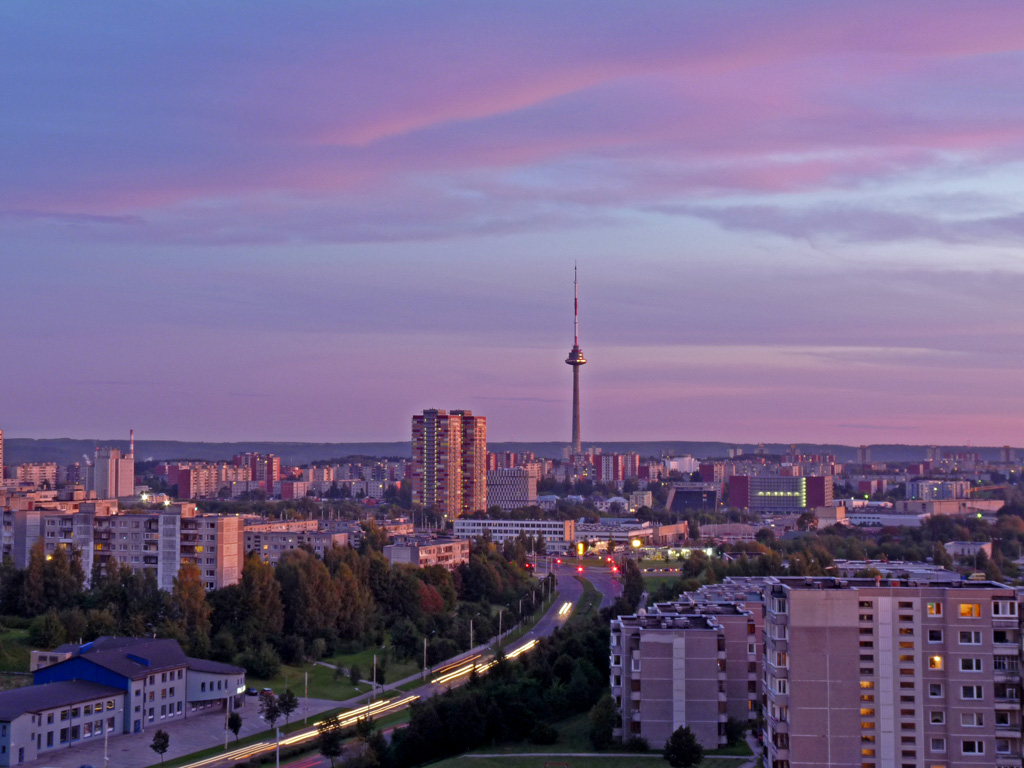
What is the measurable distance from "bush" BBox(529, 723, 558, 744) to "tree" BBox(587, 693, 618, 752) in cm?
64

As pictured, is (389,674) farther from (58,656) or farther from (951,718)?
(951,718)

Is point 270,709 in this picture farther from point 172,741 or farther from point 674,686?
point 674,686

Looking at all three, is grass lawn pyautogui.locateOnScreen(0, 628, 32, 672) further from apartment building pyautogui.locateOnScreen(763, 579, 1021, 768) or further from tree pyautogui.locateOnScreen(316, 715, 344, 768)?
apartment building pyautogui.locateOnScreen(763, 579, 1021, 768)

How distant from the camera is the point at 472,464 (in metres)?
87.5

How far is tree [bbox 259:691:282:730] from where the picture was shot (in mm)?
20938

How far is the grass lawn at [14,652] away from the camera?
80.4 feet

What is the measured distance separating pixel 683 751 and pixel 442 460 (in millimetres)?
68757

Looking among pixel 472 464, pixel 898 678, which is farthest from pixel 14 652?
pixel 472 464

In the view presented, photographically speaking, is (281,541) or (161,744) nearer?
(161,744)

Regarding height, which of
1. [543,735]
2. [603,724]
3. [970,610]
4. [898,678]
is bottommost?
[543,735]

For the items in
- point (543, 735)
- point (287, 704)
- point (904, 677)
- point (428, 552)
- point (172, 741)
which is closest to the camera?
point (904, 677)

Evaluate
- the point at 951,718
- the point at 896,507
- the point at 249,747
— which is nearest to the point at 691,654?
the point at 951,718

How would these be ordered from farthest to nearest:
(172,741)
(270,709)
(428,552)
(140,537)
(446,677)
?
1. (428,552)
2. (140,537)
3. (446,677)
4. (270,709)
5. (172,741)

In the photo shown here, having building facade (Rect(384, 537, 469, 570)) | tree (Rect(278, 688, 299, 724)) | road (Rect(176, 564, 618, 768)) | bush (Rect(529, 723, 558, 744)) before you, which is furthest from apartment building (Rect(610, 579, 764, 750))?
building facade (Rect(384, 537, 469, 570))
